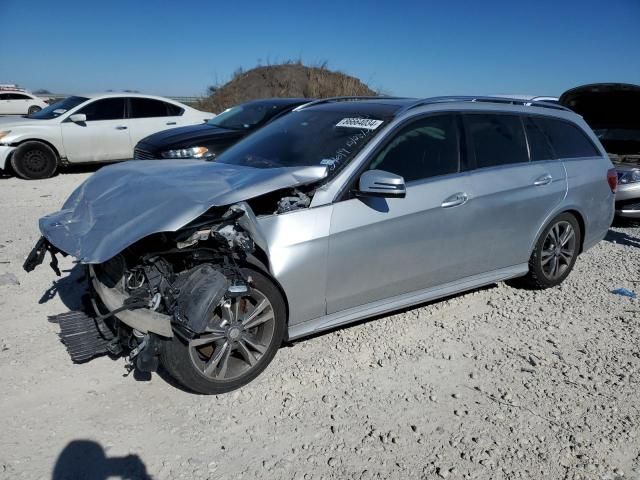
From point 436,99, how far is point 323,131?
965mm

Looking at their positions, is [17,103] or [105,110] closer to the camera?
[105,110]

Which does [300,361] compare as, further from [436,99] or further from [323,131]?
[436,99]

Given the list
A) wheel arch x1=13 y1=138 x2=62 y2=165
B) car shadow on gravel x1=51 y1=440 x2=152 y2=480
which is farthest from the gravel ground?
wheel arch x1=13 y1=138 x2=62 y2=165

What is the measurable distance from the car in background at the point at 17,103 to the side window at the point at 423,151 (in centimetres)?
2376

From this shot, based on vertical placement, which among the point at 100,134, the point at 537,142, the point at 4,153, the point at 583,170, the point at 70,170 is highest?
the point at 537,142

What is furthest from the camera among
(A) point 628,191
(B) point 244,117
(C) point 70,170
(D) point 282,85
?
(D) point 282,85

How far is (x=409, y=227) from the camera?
3.63 metres

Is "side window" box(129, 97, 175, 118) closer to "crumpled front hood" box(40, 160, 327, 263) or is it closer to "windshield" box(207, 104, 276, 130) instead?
"windshield" box(207, 104, 276, 130)

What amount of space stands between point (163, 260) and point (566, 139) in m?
3.89

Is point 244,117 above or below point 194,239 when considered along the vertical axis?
above

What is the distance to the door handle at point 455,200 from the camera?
382 centimetres

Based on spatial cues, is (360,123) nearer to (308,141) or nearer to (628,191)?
(308,141)

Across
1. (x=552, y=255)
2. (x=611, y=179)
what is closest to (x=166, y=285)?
(x=552, y=255)

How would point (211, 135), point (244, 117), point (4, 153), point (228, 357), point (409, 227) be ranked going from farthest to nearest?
point (4, 153), point (244, 117), point (211, 135), point (409, 227), point (228, 357)
